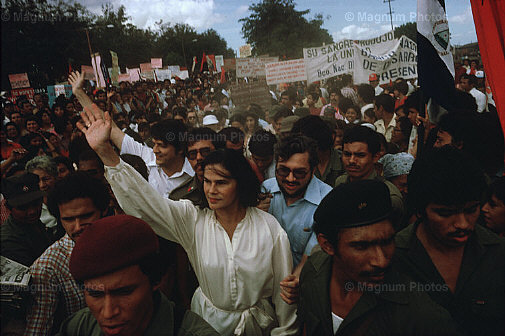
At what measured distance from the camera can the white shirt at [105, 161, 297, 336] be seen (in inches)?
84.0

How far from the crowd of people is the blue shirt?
1 cm

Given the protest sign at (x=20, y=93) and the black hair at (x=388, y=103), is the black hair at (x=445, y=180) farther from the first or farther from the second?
the protest sign at (x=20, y=93)

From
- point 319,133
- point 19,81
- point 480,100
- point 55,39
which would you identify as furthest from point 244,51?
point 319,133

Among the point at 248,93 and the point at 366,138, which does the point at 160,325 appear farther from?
the point at 248,93

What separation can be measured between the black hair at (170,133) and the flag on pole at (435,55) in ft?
8.20

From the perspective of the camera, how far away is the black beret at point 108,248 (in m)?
1.42

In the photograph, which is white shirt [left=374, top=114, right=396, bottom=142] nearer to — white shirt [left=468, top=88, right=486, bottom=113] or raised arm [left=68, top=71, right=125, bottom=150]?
white shirt [left=468, top=88, right=486, bottom=113]

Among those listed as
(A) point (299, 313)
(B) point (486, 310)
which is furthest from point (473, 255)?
(A) point (299, 313)

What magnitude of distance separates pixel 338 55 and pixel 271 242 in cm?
770

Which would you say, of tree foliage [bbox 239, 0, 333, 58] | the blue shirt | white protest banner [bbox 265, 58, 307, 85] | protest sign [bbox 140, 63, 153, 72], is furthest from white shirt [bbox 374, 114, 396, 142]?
tree foliage [bbox 239, 0, 333, 58]

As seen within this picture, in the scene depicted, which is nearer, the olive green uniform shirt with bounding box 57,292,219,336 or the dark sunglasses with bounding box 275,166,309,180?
the olive green uniform shirt with bounding box 57,292,219,336

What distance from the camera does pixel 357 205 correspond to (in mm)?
1633

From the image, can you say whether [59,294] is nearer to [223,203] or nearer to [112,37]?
[223,203]

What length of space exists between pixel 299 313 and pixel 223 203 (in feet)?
2.60
